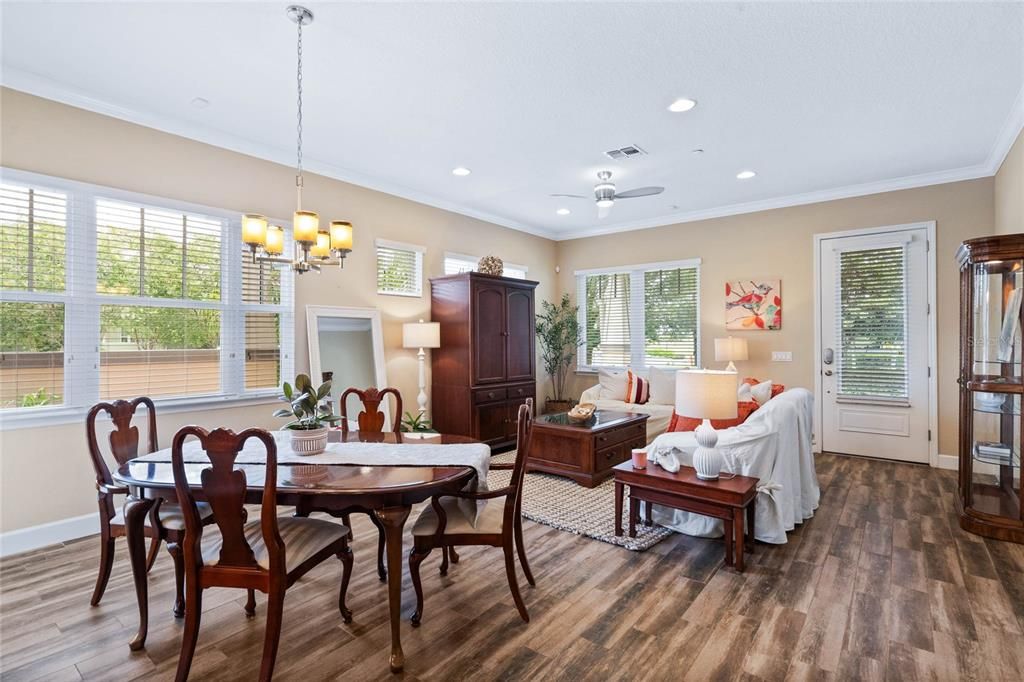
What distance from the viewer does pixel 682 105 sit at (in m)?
3.44

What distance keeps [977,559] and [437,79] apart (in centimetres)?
436

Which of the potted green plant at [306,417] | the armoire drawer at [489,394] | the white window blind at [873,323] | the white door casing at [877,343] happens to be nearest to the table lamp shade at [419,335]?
the armoire drawer at [489,394]

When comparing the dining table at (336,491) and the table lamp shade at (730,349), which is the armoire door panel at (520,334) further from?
the dining table at (336,491)

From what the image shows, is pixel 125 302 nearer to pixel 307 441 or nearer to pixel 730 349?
pixel 307 441

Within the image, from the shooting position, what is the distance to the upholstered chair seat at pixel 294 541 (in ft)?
6.49

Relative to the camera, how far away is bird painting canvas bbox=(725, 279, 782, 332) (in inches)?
230

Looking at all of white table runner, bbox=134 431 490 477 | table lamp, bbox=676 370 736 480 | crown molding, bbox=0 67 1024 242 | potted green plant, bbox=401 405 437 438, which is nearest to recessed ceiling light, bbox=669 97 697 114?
table lamp, bbox=676 370 736 480

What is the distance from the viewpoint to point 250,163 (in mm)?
4168

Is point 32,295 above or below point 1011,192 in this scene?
below

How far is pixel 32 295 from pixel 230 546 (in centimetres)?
259

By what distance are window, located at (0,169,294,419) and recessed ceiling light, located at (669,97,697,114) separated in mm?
3412

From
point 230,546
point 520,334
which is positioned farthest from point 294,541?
point 520,334

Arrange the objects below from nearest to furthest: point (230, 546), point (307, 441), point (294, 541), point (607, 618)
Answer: point (230, 546)
point (294, 541)
point (607, 618)
point (307, 441)

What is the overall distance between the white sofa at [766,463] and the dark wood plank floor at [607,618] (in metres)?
0.13
